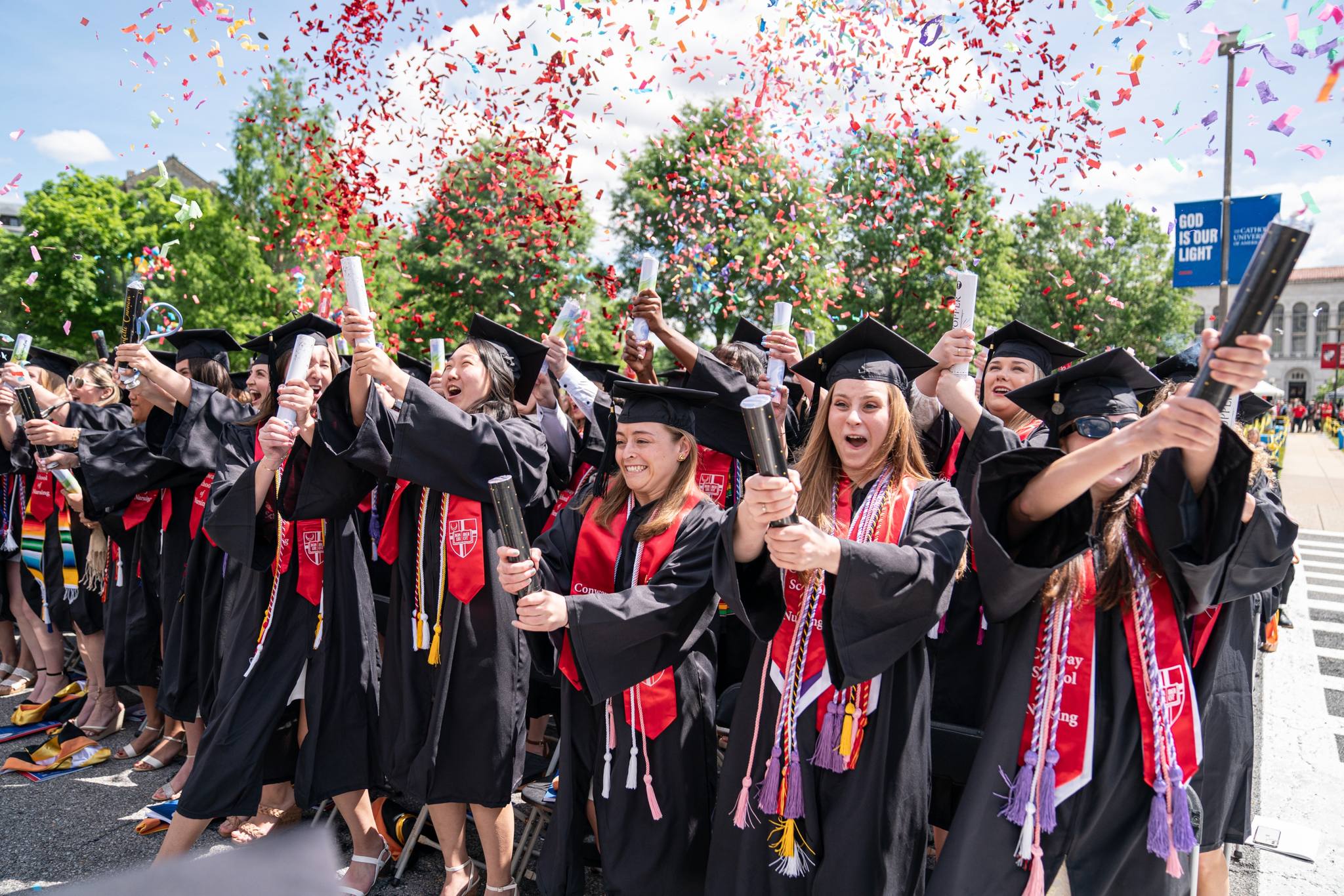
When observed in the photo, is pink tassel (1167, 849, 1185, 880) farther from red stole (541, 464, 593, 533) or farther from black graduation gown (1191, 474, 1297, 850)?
red stole (541, 464, 593, 533)

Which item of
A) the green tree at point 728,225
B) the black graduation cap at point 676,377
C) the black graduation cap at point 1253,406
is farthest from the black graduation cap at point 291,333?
the green tree at point 728,225

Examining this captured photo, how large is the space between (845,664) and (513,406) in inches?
77.7

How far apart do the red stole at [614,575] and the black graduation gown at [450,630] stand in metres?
0.45

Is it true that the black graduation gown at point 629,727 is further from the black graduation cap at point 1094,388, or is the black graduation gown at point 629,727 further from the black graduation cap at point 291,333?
the black graduation cap at point 291,333

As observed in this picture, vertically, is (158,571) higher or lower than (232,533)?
lower

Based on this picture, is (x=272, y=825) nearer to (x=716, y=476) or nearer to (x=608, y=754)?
(x=608, y=754)

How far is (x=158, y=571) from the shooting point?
5.13 metres

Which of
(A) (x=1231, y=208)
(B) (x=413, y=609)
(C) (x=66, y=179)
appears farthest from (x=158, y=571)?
(C) (x=66, y=179)

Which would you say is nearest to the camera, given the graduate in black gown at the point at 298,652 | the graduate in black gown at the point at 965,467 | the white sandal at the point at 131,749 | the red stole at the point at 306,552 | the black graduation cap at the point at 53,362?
the graduate in black gown at the point at 965,467

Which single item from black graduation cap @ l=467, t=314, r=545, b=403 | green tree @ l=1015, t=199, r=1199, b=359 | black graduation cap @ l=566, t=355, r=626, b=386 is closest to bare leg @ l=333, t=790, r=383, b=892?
black graduation cap @ l=467, t=314, r=545, b=403

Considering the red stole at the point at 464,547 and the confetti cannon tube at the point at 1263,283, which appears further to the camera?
the red stole at the point at 464,547

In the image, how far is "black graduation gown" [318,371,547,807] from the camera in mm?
3270

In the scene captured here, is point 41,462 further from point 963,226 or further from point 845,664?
point 963,226

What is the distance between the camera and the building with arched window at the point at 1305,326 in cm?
6103
